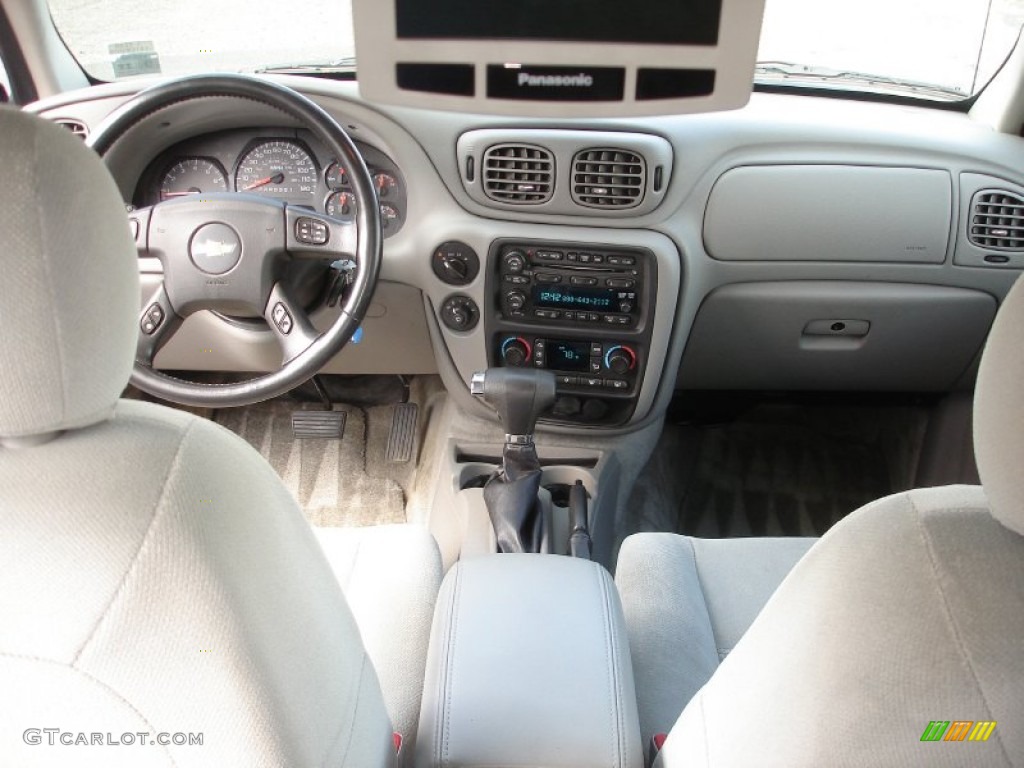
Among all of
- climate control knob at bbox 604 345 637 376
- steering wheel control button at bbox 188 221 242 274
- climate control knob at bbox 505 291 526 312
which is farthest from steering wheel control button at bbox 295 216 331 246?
climate control knob at bbox 604 345 637 376

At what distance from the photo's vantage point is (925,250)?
205 centimetres

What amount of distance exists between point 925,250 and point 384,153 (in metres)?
1.25

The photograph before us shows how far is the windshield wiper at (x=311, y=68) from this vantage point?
2.14m

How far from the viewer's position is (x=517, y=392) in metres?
1.93

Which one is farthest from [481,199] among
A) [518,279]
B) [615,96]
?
[615,96]

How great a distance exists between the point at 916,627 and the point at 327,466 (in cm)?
217

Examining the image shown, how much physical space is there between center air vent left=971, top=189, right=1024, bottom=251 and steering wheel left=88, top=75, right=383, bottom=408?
4.37 feet

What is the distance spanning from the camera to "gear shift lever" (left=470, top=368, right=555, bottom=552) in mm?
1920

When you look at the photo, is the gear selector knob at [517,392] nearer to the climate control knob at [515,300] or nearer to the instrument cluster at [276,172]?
the climate control knob at [515,300]

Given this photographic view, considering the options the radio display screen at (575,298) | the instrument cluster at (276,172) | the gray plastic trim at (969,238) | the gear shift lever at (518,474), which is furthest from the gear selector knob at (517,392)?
the gray plastic trim at (969,238)

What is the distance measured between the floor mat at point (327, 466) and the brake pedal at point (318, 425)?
0.01 metres

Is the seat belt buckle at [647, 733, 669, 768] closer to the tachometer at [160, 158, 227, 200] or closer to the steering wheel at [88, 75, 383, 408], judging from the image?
the steering wheel at [88, 75, 383, 408]

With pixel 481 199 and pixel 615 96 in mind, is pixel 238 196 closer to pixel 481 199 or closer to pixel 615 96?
pixel 481 199

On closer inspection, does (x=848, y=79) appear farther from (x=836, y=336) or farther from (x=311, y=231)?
(x=311, y=231)
